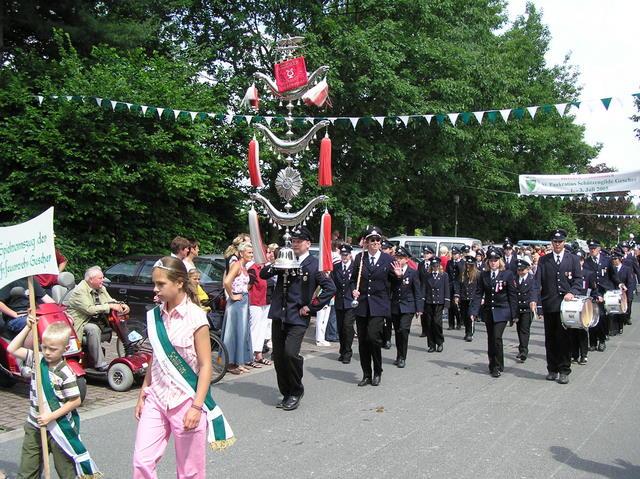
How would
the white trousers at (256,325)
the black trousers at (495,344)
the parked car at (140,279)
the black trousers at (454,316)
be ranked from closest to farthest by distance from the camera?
the black trousers at (495,344)
the white trousers at (256,325)
the parked car at (140,279)
the black trousers at (454,316)

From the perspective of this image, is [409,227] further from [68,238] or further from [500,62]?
[68,238]

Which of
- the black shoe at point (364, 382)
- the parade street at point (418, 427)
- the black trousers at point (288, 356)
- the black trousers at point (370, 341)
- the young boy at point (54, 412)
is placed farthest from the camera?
the black shoe at point (364, 382)

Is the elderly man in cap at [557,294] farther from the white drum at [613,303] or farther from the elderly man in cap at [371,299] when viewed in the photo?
the white drum at [613,303]

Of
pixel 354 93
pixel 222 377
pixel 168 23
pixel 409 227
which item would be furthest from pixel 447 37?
pixel 222 377

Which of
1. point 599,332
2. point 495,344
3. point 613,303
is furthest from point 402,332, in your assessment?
point 599,332

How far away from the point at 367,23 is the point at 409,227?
1615 cm

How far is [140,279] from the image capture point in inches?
469

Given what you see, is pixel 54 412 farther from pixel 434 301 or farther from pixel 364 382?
pixel 434 301

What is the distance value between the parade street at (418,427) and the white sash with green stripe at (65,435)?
0.85 m

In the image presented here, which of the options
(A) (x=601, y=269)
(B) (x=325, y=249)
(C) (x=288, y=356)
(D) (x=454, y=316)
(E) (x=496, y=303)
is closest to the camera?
(C) (x=288, y=356)

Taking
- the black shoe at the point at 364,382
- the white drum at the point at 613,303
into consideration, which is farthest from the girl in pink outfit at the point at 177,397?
the white drum at the point at 613,303

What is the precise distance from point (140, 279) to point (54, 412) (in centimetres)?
794

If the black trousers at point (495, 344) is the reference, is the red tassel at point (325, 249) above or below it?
above

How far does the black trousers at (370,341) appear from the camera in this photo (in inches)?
326
